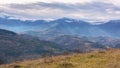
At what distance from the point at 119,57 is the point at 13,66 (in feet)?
31.7

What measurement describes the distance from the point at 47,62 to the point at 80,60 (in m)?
3.12

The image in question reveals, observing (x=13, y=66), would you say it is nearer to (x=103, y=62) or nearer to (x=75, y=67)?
(x=75, y=67)

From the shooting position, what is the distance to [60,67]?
23422mm

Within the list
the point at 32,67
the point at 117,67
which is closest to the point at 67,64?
the point at 32,67

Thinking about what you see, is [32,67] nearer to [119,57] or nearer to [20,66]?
[20,66]

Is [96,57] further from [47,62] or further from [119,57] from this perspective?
[47,62]

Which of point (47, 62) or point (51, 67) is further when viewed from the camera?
point (47, 62)

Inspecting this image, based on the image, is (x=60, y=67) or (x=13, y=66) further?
(x=13, y=66)

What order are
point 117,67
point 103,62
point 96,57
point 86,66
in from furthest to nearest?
point 96,57 < point 103,62 < point 86,66 < point 117,67

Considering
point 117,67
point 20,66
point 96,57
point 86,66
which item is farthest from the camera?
point 96,57

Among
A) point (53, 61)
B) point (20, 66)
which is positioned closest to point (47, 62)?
point (53, 61)

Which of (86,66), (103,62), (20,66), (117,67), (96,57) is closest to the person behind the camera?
(117,67)

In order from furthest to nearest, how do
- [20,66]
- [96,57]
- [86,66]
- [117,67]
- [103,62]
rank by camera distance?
[96,57] < [20,66] < [103,62] < [86,66] < [117,67]

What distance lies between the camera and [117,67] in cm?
2052
